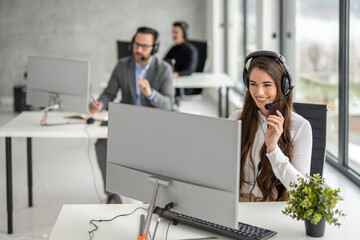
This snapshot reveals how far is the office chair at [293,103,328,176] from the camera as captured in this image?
2410mm

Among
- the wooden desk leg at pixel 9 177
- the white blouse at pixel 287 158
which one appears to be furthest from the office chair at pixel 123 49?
the white blouse at pixel 287 158

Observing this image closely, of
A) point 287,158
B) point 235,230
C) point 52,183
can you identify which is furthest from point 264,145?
point 52,183

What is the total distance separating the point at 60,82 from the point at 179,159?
1.96 meters

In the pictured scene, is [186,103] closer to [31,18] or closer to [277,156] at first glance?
[31,18]

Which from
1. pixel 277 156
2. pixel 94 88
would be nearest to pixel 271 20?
pixel 277 156

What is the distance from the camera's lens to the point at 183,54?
239 inches

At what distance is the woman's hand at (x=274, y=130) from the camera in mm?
2023

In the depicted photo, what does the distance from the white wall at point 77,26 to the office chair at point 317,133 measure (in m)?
6.36

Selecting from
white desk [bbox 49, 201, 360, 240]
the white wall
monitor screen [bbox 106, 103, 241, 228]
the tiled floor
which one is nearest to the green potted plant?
white desk [bbox 49, 201, 360, 240]

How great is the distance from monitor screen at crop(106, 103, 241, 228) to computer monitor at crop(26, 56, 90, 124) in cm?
158

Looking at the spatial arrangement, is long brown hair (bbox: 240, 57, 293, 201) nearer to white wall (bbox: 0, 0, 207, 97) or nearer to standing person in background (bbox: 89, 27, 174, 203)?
standing person in background (bbox: 89, 27, 174, 203)

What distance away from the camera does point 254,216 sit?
1.99 metres

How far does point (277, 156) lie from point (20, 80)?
725 centimetres

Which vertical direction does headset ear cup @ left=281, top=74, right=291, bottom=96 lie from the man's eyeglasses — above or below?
below
